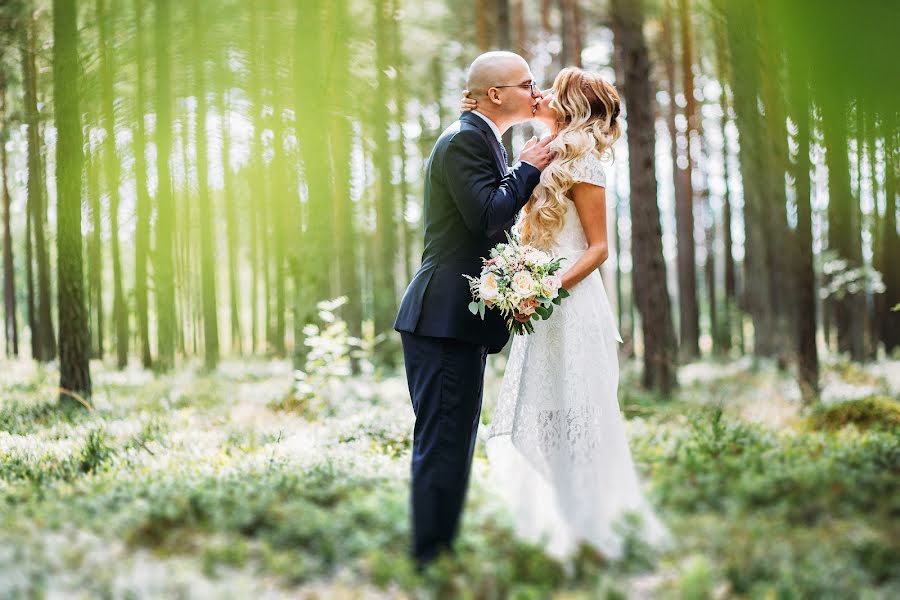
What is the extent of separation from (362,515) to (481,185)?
6.63 feet

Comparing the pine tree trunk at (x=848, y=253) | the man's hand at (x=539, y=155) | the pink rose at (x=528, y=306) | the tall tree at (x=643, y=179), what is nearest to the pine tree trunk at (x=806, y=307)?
the pine tree trunk at (x=848, y=253)

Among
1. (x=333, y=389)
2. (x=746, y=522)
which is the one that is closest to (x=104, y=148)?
(x=746, y=522)

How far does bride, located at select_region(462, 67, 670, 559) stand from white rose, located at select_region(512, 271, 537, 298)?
35cm

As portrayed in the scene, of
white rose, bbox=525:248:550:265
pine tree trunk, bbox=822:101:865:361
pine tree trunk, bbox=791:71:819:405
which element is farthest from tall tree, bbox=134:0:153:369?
pine tree trunk, bbox=822:101:865:361

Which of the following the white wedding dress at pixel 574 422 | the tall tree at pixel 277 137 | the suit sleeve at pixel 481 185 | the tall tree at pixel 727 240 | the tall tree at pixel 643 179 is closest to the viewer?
the tall tree at pixel 277 137

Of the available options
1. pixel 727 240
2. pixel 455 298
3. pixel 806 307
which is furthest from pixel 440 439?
pixel 727 240

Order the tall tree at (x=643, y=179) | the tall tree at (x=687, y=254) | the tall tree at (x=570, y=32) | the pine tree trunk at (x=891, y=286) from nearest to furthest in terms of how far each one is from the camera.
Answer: the tall tree at (x=643, y=179) < the pine tree trunk at (x=891, y=286) < the tall tree at (x=570, y=32) < the tall tree at (x=687, y=254)

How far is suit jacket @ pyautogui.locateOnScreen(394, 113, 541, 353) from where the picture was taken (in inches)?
138

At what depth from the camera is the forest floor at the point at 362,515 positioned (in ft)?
11.0

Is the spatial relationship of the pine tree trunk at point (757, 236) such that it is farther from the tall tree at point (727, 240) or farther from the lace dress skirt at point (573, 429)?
the lace dress skirt at point (573, 429)

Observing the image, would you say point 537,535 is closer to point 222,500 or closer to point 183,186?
point 222,500

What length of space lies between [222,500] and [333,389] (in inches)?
162

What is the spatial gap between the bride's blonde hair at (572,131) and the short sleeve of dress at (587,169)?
0.8 inches

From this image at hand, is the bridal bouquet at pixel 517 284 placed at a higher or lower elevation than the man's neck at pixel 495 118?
lower
